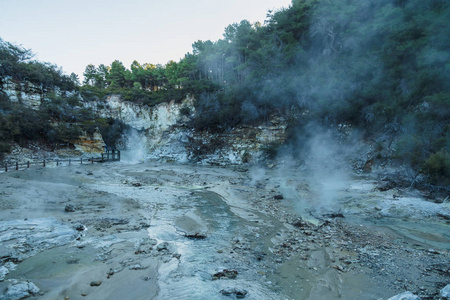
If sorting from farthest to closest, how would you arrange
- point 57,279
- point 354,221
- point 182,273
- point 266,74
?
point 266,74, point 354,221, point 182,273, point 57,279

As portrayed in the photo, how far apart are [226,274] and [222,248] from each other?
1.25 meters

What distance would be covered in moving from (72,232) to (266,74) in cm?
2715

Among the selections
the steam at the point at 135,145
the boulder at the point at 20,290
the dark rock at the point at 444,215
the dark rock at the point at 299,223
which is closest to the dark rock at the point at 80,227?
the boulder at the point at 20,290

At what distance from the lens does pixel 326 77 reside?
23062 mm

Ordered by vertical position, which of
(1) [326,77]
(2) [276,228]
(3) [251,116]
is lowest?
(2) [276,228]

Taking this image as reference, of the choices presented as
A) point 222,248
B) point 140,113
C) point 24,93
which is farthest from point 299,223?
point 140,113

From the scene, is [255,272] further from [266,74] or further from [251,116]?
[266,74]

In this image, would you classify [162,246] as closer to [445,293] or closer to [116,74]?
[445,293]

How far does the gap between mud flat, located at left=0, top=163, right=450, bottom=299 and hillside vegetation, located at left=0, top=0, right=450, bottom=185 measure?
5.23 metres

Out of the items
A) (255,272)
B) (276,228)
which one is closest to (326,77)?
(276,228)

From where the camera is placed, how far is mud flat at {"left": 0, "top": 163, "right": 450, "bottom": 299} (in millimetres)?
4062

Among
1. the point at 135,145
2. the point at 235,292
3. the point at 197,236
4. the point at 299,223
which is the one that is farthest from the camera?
A: the point at 135,145

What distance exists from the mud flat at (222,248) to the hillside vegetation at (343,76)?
5.23 m

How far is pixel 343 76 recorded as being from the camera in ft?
69.3
